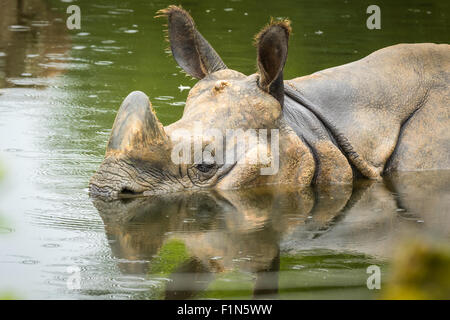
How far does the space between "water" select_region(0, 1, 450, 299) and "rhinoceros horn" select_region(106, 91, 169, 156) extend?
16.1 inches

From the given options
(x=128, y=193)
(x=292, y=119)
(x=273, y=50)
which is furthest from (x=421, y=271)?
(x=292, y=119)

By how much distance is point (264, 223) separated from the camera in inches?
226

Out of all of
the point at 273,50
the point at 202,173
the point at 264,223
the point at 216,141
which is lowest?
the point at 264,223

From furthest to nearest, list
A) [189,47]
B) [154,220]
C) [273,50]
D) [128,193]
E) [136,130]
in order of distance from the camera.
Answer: [189,47] < [273,50] < [128,193] < [136,130] < [154,220]

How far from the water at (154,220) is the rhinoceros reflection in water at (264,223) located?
0.01 metres

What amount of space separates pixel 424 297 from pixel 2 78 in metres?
10.3

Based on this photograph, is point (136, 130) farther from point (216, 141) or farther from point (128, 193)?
point (216, 141)

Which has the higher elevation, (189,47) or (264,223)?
(189,47)

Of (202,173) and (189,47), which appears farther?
(189,47)

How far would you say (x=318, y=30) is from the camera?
15156 millimetres

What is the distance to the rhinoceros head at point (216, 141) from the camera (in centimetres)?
593

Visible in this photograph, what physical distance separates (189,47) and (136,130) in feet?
4.83

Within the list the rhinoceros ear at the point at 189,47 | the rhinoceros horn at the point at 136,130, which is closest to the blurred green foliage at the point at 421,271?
the rhinoceros horn at the point at 136,130

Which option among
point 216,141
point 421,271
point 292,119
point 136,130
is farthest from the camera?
point 292,119
